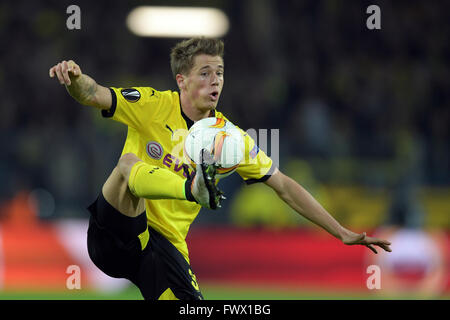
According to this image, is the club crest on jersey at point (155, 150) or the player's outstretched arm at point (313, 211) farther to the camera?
the club crest on jersey at point (155, 150)

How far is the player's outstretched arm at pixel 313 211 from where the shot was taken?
17.5 feet

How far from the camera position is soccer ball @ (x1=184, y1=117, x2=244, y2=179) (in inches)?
187

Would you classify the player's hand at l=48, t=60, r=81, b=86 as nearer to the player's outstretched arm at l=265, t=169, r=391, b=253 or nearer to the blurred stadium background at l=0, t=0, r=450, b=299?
the player's outstretched arm at l=265, t=169, r=391, b=253

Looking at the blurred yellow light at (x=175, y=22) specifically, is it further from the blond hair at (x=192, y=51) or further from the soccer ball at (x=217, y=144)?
the soccer ball at (x=217, y=144)

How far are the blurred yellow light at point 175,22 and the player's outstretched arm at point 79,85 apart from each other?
31.7ft

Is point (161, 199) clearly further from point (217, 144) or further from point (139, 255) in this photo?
point (217, 144)

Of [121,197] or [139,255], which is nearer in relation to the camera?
[121,197]

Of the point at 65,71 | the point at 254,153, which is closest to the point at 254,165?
the point at 254,153

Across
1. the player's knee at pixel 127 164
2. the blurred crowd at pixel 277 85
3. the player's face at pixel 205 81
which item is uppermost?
the blurred crowd at pixel 277 85

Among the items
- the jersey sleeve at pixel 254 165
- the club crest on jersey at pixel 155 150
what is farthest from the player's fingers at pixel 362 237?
the club crest on jersey at pixel 155 150

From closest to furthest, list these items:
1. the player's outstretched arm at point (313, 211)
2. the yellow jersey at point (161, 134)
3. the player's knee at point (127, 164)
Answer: the player's knee at point (127, 164), the player's outstretched arm at point (313, 211), the yellow jersey at point (161, 134)

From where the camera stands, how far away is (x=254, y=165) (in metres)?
5.54

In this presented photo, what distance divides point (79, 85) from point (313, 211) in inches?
71.9

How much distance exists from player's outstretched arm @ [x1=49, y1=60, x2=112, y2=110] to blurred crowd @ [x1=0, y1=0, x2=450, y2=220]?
6152 millimetres
